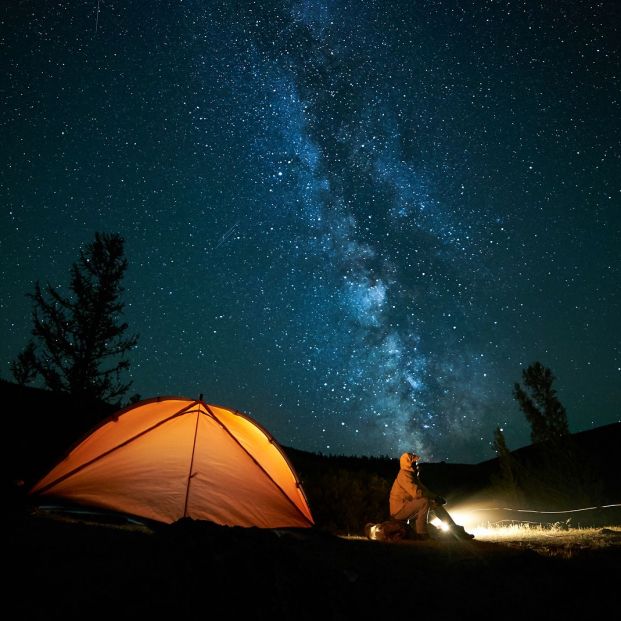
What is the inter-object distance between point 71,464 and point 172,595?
4.87m

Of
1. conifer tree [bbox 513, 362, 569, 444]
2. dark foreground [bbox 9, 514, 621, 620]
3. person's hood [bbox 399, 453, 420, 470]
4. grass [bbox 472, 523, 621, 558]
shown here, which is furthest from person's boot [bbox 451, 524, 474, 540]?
conifer tree [bbox 513, 362, 569, 444]

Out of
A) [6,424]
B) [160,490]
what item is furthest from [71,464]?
[6,424]

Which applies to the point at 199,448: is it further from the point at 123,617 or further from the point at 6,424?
the point at 6,424

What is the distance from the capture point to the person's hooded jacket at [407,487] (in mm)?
7508

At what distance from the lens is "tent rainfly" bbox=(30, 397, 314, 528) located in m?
6.10

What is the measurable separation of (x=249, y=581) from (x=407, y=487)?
18.5 ft

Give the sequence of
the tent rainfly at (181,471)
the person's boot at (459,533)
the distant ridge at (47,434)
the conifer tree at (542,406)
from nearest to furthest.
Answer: the tent rainfly at (181,471)
the person's boot at (459,533)
the distant ridge at (47,434)
the conifer tree at (542,406)

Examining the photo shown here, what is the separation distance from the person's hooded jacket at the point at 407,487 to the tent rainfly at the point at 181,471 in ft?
5.88

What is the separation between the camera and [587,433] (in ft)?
140

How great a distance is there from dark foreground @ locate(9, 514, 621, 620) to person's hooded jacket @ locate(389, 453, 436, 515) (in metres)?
3.04

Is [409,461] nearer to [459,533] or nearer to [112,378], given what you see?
[459,533]

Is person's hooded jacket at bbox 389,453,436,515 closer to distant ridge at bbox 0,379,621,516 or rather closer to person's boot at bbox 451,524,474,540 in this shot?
person's boot at bbox 451,524,474,540

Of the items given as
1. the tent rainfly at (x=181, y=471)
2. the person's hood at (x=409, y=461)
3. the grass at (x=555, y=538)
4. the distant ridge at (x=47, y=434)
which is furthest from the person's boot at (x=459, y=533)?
the distant ridge at (x=47, y=434)

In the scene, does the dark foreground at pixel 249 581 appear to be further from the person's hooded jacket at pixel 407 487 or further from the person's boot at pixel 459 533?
the person's hooded jacket at pixel 407 487
